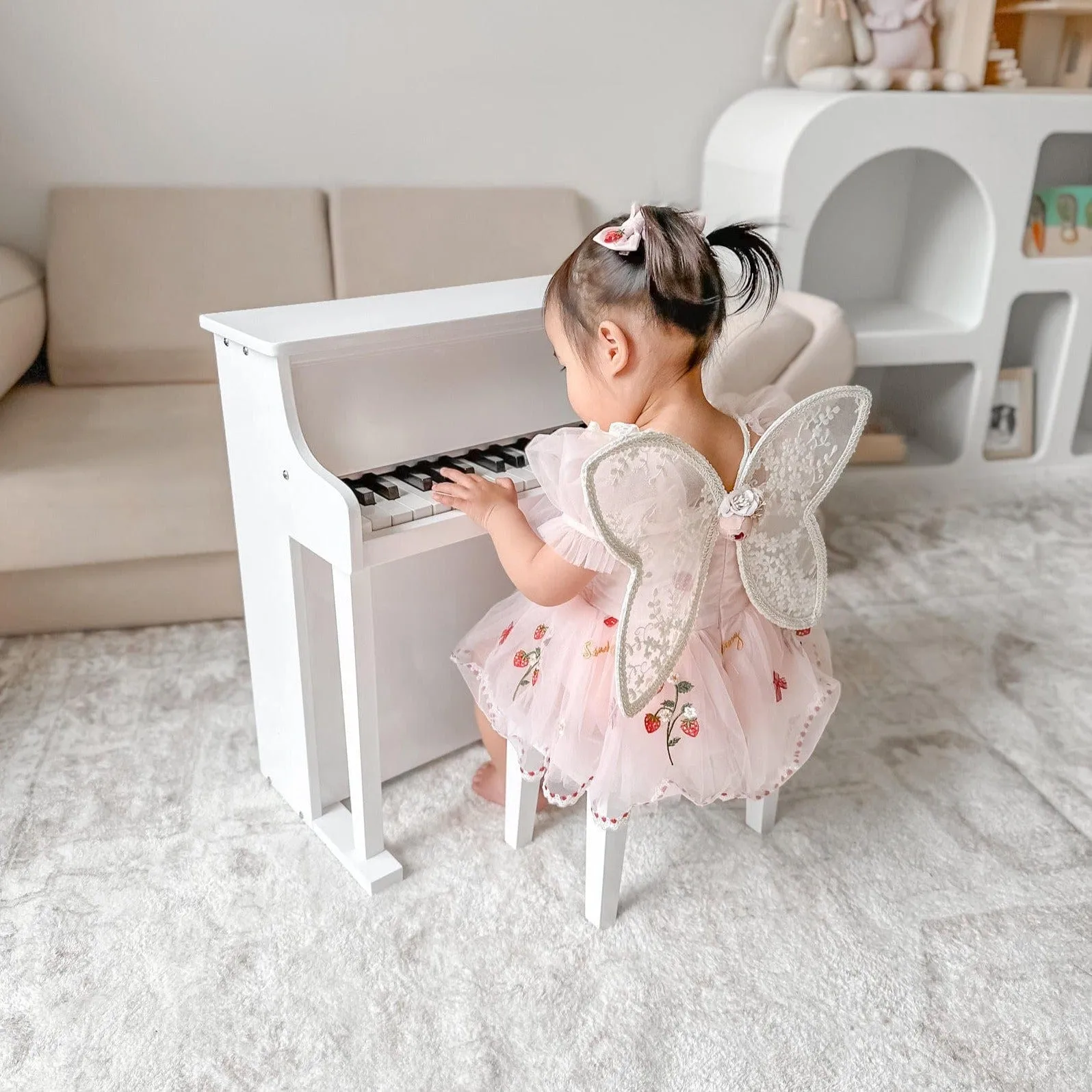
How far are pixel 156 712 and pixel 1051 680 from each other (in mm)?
1786

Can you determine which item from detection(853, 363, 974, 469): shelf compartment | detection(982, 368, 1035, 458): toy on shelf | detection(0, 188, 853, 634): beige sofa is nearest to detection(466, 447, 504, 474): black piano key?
detection(0, 188, 853, 634): beige sofa

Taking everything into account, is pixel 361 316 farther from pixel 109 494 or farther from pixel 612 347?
pixel 109 494

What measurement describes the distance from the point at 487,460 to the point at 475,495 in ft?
0.54

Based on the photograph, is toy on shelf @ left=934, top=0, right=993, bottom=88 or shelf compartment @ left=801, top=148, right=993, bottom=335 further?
shelf compartment @ left=801, top=148, right=993, bottom=335

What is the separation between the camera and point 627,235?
119cm

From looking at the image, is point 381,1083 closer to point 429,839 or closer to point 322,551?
point 429,839

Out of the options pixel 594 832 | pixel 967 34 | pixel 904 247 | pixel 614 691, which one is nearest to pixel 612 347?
pixel 614 691

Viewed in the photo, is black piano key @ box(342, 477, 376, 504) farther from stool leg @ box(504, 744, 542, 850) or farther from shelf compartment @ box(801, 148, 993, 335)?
shelf compartment @ box(801, 148, 993, 335)

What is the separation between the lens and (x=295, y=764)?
1656 millimetres

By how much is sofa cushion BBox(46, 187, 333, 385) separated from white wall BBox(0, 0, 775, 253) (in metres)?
0.14

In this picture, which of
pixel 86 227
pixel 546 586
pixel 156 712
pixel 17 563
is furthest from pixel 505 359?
pixel 86 227

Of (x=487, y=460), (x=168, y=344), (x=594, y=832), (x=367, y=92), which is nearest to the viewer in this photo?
(x=594, y=832)

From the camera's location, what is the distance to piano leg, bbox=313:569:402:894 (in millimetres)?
1382

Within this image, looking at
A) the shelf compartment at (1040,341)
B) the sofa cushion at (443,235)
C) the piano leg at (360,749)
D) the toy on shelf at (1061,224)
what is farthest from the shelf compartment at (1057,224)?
the piano leg at (360,749)
